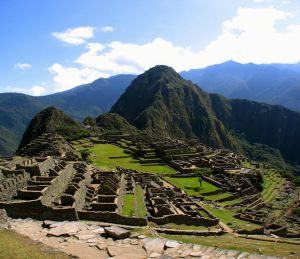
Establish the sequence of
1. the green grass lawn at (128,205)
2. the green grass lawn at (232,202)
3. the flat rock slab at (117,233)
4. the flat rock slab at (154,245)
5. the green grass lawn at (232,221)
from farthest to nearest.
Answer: the green grass lawn at (232,202) → the green grass lawn at (232,221) → the green grass lawn at (128,205) → the flat rock slab at (117,233) → the flat rock slab at (154,245)

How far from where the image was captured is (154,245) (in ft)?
51.4

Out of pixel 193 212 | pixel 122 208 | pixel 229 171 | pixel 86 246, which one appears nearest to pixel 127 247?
pixel 86 246

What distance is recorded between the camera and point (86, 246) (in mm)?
15891

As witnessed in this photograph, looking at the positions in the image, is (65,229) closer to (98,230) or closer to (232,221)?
(98,230)

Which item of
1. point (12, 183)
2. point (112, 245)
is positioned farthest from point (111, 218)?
point (112, 245)

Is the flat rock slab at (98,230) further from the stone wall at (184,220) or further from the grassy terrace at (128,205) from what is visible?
the stone wall at (184,220)

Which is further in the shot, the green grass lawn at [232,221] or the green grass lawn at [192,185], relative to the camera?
the green grass lawn at [192,185]

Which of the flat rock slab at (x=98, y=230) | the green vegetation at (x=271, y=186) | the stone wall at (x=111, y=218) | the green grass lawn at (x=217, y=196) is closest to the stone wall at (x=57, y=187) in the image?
the stone wall at (x=111, y=218)

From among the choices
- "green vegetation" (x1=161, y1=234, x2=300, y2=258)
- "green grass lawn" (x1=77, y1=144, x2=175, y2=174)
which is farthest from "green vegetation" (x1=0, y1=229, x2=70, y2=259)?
"green grass lawn" (x1=77, y1=144, x2=175, y2=174)

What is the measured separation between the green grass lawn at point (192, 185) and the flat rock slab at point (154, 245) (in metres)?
43.6

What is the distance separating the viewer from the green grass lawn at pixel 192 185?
61406 mm

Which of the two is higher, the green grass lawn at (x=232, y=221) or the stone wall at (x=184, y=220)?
the stone wall at (x=184, y=220)

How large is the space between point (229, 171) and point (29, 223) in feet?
208

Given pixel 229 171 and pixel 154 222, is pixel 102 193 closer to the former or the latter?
pixel 154 222
